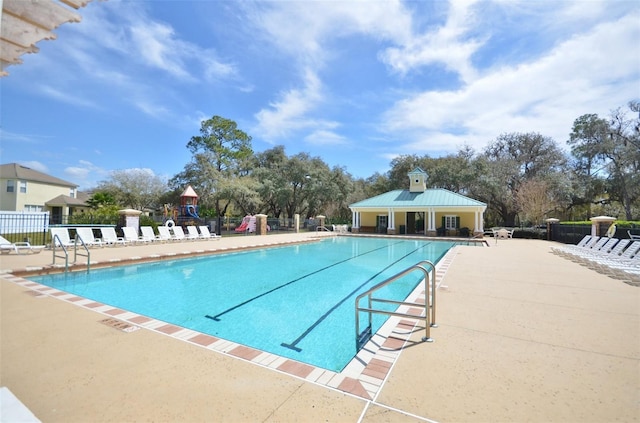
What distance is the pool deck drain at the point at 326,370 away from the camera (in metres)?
2.76

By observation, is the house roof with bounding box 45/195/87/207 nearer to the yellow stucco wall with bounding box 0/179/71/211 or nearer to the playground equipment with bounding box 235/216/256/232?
the yellow stucco wall with bounding box 0/179/71/211

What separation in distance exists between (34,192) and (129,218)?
23.7 metres

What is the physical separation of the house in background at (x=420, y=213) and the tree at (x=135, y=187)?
1069 inches

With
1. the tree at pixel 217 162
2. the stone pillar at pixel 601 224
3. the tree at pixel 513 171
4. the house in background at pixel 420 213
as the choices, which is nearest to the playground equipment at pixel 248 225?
the tree at pixel 217 162

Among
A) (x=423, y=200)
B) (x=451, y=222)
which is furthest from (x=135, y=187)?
(x=451, y=222)

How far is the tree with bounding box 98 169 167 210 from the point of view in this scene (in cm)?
3762

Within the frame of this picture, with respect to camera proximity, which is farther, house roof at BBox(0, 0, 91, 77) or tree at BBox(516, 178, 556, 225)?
tree at BBox(516, 178, 556, 225)

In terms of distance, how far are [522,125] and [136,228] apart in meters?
34.5

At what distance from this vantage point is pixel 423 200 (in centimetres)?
2528

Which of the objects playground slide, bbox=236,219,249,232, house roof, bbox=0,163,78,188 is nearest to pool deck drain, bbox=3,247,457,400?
playground slide, bbox=236,219,249,232

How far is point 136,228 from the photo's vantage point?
50.9 feet

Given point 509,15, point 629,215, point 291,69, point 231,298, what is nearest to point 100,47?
point 291,69

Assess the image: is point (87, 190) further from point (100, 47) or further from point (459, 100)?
point (459, 100)

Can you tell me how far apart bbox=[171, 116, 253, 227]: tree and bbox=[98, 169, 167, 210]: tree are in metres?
8.88
